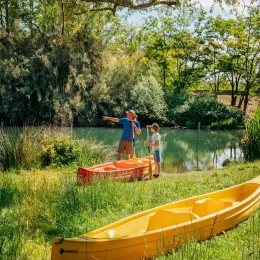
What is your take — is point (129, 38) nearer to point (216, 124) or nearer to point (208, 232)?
point (216, 124)

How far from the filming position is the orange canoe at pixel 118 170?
8.48m

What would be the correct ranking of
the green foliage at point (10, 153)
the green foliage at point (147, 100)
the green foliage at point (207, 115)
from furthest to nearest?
the green foliage at point (207, 115) < the green foliage at point (147, 100) < the green foliage at point (10, 153)

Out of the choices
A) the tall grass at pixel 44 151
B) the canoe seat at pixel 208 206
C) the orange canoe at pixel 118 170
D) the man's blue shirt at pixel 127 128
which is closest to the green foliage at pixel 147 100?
the tall grass at pixel 44 151

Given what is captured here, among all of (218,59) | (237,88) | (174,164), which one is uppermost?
(218,59)

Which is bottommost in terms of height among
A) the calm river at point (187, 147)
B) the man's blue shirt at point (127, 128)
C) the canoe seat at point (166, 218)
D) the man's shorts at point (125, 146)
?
the calm river at point (187, 147)

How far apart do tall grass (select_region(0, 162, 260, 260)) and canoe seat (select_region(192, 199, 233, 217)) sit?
0.43m

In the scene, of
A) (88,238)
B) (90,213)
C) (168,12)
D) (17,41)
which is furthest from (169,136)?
(88,238)

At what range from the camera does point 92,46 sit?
2797cm

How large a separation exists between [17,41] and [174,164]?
16.5 metres

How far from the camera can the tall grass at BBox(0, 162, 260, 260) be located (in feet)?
14.4

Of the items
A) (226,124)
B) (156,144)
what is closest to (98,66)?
(226,124)

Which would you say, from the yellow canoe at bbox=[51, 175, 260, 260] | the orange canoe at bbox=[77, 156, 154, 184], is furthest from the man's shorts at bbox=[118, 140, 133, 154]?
the yellow canoe at bbox=[51, 175, 260, 260]

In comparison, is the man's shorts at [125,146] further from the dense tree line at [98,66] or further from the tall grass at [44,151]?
the dense tree line at [98,66]

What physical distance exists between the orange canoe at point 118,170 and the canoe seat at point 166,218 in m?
2.71
